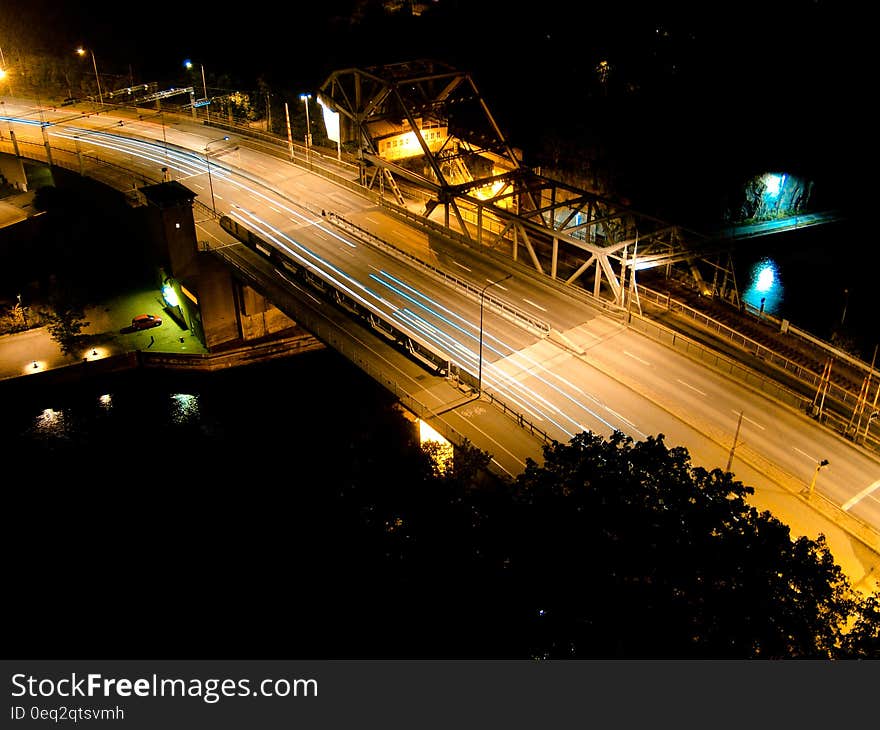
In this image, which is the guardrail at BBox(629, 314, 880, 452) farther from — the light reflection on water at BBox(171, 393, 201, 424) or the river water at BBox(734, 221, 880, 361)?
the light reflection on water at BBox(171, 393, 201, 424)

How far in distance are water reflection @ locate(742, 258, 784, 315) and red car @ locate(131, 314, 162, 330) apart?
1866 inches

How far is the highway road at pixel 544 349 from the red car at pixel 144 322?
994 centimetres

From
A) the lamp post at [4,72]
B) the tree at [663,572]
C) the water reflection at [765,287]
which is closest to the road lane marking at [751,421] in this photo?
the tree at [663,572]

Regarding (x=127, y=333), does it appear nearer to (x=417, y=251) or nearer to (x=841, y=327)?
(x=417, y=251)

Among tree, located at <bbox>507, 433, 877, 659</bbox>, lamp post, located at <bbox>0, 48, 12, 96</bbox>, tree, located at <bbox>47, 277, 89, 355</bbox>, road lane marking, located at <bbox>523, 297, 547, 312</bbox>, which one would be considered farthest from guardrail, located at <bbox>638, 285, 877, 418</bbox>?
lamp post, located at <bbox>0, 48, 12, 96</bbox>

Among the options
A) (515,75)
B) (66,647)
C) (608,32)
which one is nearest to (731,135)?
(608,32)

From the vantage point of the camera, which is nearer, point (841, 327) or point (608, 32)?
point (841, 327)

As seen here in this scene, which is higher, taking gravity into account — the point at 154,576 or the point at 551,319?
the point at 551,319

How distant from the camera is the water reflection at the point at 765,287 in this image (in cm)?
6200

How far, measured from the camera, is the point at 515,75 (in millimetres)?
79062

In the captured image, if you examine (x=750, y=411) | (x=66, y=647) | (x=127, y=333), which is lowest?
(x=66, y=647)

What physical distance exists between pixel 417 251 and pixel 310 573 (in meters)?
24.5

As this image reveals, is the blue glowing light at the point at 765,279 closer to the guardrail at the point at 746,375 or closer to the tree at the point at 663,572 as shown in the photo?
the guardrail at the point at 746,375

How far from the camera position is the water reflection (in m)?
62.0
